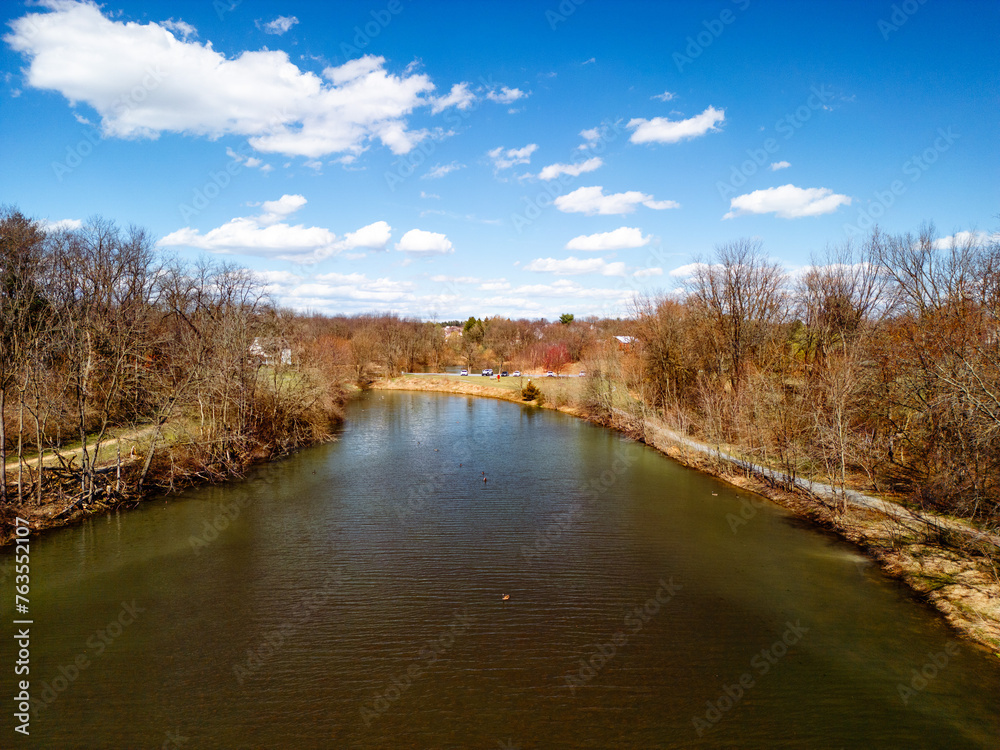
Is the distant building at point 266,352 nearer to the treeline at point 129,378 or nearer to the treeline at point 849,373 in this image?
the treeline at point 129,378

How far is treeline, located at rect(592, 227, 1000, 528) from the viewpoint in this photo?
50.7ft

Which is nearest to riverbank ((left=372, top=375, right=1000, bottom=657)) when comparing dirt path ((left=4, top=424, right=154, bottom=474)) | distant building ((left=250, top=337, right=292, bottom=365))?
distant building ((left=250, top=337, right=292, bottom=365))

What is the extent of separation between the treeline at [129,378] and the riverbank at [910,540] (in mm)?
23733

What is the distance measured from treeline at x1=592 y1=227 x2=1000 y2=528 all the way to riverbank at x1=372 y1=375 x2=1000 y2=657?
0.83 m

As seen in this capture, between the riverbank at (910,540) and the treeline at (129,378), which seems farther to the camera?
the treeline at (129,378)

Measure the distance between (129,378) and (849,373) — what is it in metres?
29.5

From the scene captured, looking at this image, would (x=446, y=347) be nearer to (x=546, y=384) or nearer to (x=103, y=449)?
(x=546, y=384)

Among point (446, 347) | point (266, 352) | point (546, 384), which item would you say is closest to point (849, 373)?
point (266, 352)

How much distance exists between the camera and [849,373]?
706 inches

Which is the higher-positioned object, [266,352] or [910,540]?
[266,352]

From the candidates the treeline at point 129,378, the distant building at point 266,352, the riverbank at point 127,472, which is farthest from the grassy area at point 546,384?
the riverbank at point 127,472

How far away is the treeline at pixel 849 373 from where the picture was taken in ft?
50.7

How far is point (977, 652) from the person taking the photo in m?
11.3

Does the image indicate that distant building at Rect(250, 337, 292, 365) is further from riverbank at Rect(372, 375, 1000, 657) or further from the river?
riverbank at Rect(372, 375, 1000, 657)
